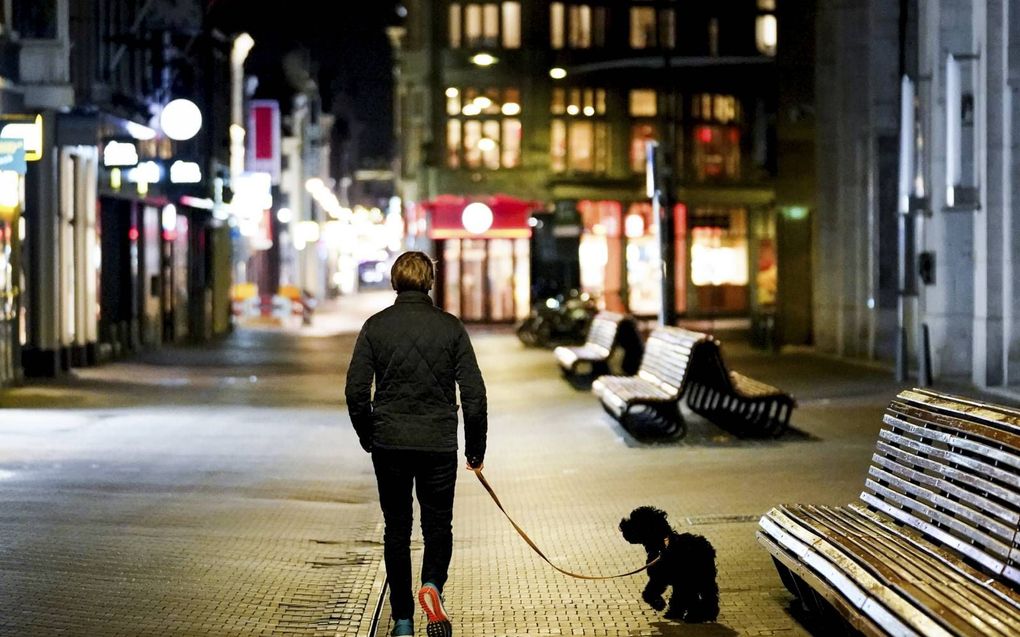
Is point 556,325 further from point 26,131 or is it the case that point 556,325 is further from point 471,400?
point 471,400

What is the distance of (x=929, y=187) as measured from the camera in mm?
23297

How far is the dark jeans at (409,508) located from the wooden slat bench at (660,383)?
8.04m

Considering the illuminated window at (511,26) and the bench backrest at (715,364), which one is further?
the illuminated window at (511,26)

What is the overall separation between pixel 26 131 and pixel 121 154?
7946mm

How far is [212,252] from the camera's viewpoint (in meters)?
43.3

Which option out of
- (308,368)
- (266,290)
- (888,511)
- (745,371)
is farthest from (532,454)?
(266,290)

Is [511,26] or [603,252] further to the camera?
[603,252]

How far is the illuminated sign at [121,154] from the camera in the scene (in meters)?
27.8

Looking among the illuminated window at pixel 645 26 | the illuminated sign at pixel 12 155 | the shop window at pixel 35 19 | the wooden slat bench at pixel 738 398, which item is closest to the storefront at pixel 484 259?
the illuminated window at pixel 645 26

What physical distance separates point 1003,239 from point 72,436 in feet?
40.5

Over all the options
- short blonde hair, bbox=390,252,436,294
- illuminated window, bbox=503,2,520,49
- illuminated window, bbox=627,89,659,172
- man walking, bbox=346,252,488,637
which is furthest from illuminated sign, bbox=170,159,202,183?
man walking, bbox=346,252,488,637

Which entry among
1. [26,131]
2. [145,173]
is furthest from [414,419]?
[145,173]

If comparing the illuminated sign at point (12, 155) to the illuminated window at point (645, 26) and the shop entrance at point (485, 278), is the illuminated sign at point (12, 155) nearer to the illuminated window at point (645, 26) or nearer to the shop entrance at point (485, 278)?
the shop entrance at point (485, 278)

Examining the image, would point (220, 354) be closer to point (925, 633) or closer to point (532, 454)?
point (532, 454)
